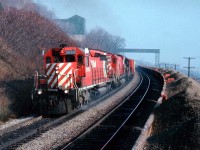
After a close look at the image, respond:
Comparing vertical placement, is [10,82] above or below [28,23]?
below

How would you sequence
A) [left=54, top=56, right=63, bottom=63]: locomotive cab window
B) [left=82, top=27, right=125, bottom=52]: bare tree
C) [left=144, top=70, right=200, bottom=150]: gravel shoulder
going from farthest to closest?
[left=82, top=27, right=125, bottom=52]: bare tree < [left=54, top=56, right=63, bottom=63]: locomotive cab window < [left=144, top=70, right=200, bottom=150]: gravel shoulder

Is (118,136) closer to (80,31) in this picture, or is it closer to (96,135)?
(96,135)

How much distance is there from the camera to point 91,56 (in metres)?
20.8

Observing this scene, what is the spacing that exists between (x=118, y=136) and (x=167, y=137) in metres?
2.40

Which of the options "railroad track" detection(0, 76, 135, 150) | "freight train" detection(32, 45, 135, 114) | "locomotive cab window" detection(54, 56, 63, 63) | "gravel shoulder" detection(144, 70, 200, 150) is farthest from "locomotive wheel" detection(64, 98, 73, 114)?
"gravel shoulder" detection(144, 70, 200, 150)

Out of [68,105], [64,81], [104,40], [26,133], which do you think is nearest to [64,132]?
[26,133]

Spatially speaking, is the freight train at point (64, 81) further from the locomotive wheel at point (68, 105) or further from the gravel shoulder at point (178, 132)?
the gravel shoulder at point (178, 132)

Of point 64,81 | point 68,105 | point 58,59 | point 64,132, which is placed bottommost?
point 64,132

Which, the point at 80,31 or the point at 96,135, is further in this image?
the point at 80,31

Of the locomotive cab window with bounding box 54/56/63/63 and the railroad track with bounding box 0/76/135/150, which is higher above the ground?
the locomotive cab window with bounding box 54/56/63/63

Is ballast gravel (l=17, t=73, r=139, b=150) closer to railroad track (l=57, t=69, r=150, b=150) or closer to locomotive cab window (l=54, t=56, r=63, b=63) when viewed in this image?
railroad track (l=57, t=69, r=150, b=150)

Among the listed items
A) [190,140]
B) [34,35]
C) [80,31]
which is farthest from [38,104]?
[80,31]

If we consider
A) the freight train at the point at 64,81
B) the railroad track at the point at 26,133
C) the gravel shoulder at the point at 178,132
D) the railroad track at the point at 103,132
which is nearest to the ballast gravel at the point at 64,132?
the railroad track at the point at 26,133

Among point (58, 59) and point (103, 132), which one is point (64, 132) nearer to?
point (103, 132)
